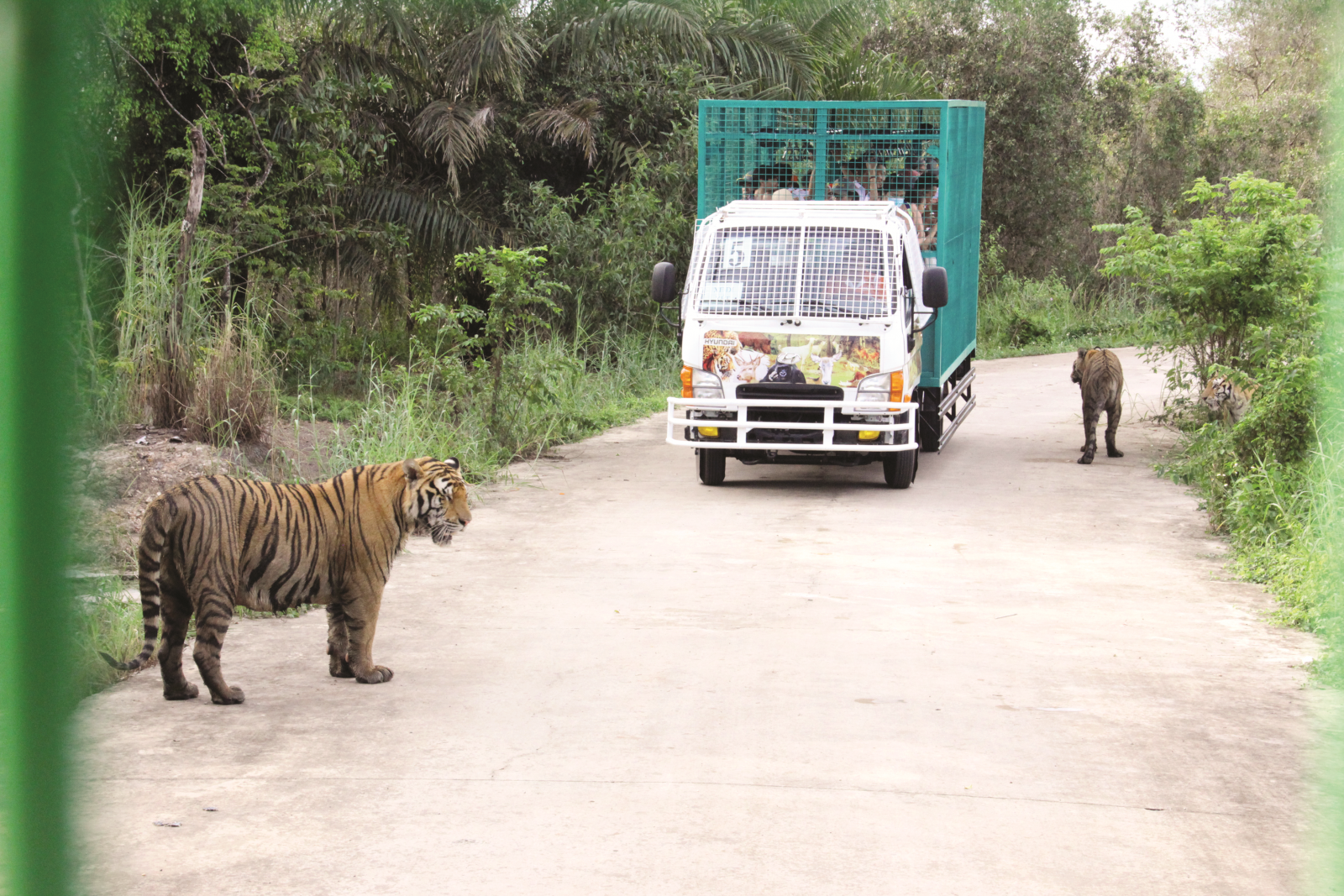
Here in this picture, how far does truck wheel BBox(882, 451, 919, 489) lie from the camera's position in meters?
10.0

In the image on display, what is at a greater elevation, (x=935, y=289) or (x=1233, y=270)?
(x=1233, y=270)

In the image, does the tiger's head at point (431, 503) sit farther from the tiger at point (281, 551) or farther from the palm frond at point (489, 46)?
the palm frond at point (489, 46)

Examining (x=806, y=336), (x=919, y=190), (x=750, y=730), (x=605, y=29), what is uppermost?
(x=919, y=190)

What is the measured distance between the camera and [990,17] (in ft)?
73.6

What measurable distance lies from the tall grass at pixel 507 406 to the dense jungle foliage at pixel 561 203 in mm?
49

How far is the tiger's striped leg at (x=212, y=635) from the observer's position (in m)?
4.88

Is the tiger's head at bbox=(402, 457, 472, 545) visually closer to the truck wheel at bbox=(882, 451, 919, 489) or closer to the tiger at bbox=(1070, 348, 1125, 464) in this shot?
the truck wheel at bbox=(882, 451, 919, 489)

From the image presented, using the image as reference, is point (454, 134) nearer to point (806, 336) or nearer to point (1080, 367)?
point (806, 336)

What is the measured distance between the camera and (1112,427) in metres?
11.5

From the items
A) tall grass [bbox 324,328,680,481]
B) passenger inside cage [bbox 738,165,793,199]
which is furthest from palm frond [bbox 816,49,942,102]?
passenger inside cage [bbox 738,165,793,199]

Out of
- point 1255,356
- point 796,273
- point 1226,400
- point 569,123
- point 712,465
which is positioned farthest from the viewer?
point 569,123

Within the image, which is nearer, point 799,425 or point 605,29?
point 605,29

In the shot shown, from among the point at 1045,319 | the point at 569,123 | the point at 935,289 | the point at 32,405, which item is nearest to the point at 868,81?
the point at 569,123

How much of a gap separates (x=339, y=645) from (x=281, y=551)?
0.59 m
